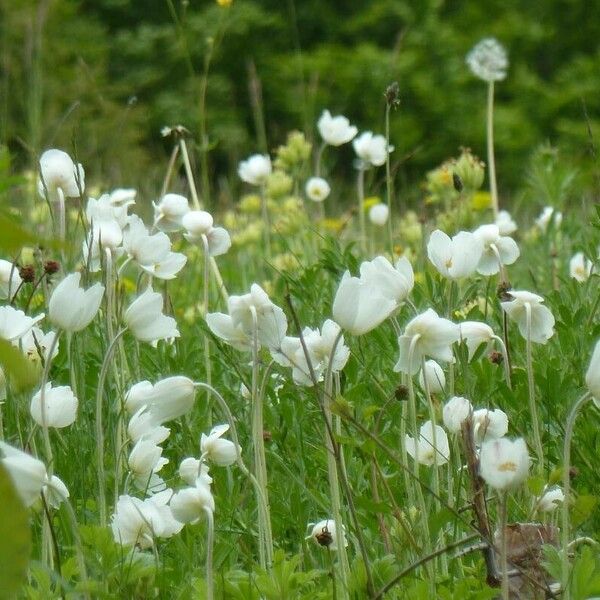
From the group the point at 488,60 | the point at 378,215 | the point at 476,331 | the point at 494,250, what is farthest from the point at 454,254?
the point at 488,60

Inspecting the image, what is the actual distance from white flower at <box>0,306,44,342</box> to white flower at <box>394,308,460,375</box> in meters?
0.53

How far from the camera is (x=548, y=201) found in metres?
4.18

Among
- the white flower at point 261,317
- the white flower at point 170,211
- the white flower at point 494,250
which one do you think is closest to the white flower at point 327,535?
the white flower at point 261,317

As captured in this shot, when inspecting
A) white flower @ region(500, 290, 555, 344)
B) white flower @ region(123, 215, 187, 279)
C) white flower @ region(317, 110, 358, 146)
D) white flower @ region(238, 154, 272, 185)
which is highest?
white flower @ region(123, 215, 187, 279)

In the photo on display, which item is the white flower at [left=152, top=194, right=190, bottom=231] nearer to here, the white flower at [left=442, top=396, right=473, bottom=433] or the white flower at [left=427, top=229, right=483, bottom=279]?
the white flower at [left=427, top=229, right=483, bottom=279]

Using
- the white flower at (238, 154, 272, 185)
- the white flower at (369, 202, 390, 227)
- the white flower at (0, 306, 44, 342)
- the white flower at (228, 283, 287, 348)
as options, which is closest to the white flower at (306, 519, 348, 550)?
the white flower at (228, 283, 287, 348)

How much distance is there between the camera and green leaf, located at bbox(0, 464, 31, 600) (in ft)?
3.21

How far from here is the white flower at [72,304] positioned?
71.3 inches

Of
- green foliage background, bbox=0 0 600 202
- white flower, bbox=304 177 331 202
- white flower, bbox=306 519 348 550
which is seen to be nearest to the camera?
white flower, bbox=306 519 348 550

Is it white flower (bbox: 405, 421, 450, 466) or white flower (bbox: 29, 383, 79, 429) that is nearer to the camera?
white flower (bbox: 29, 383, 79, 429)

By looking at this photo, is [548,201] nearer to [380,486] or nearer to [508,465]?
[380,486]

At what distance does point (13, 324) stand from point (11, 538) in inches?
37.3

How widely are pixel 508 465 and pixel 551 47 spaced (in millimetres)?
19981

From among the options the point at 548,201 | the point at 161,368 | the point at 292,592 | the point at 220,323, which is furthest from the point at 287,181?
the point at 292,592
